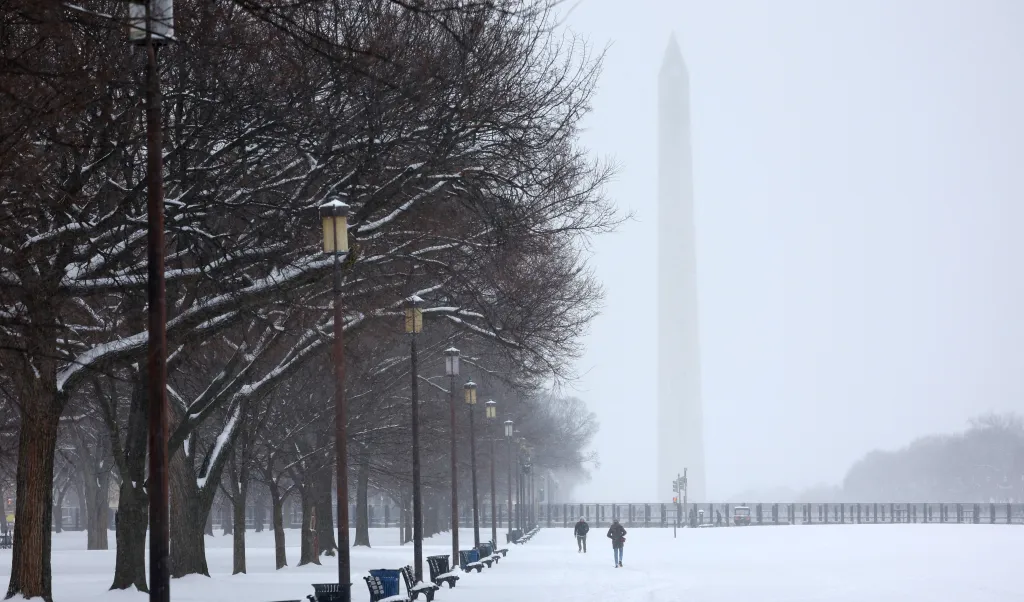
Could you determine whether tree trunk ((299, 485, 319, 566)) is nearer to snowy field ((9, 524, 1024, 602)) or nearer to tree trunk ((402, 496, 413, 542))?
snowy field ((9, 524, 1024, 602))

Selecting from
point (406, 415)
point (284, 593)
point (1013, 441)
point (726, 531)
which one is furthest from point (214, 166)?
point (1013, 441)

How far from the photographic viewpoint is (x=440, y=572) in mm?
36281

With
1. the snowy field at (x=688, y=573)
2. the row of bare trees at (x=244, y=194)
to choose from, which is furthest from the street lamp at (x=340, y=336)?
the snowy field at (x=688, y=573)

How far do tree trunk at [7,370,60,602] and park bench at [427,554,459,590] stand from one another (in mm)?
11185

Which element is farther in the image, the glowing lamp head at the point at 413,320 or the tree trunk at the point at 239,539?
the tree trunk at the point at 239,539

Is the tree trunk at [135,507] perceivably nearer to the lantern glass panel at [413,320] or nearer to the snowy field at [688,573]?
the snowy field at [688,573]

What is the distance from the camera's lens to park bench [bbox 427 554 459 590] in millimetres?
33938

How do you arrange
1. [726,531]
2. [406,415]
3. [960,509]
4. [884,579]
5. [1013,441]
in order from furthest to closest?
[1013,441]
[960,509]
[726,531]
[406,415]
[884,579]

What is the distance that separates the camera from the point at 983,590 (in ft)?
127

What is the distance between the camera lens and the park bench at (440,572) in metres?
33.9

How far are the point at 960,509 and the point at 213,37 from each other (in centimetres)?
9632

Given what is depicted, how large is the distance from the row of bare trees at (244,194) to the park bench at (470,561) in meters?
8.65

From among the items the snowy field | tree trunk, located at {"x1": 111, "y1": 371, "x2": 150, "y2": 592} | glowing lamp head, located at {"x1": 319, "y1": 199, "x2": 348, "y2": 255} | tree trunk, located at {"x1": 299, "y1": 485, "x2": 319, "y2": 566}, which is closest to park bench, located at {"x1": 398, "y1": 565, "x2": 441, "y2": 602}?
the snowy field

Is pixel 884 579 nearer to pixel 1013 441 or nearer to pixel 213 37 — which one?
pixel 213 37
